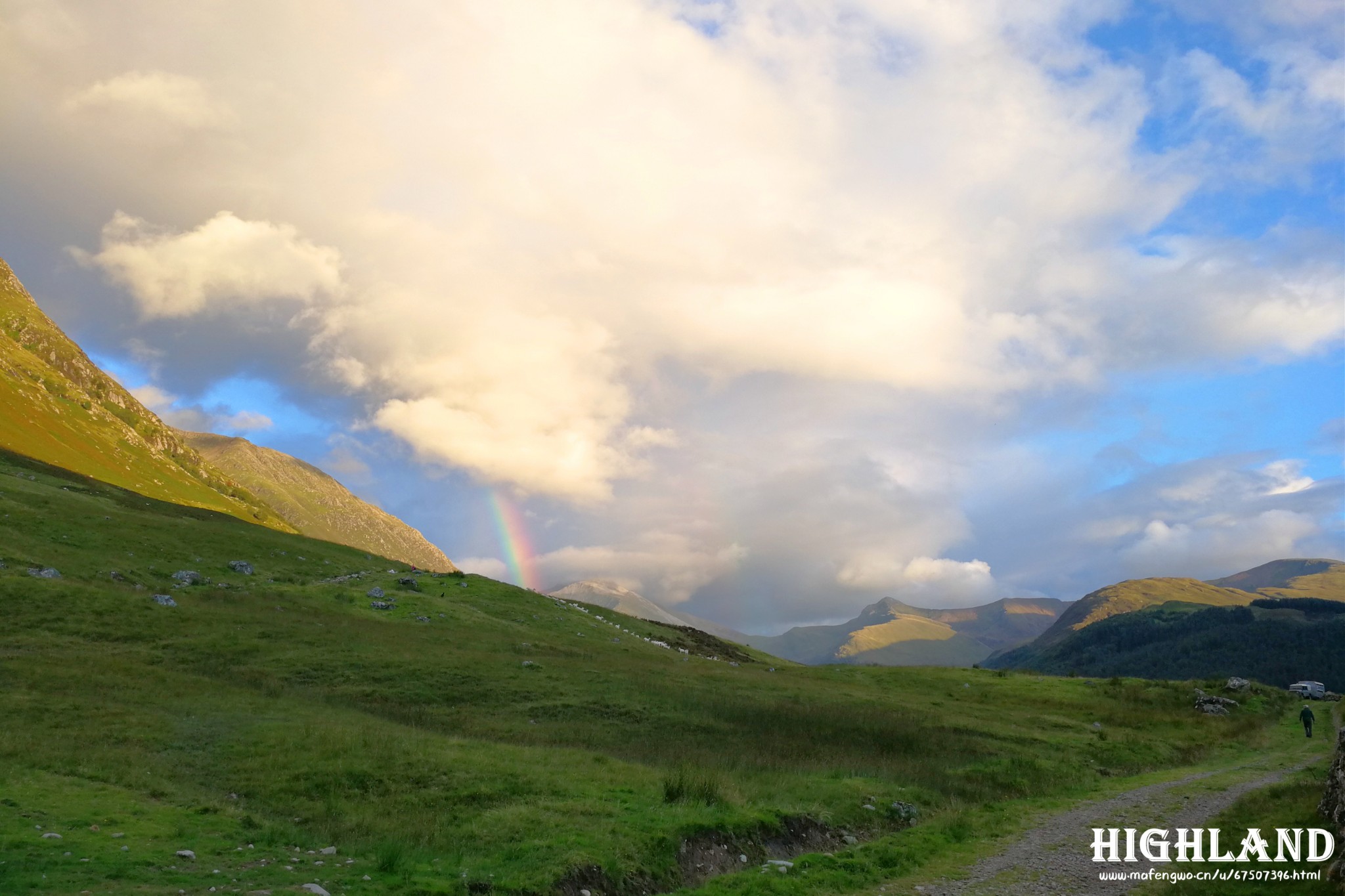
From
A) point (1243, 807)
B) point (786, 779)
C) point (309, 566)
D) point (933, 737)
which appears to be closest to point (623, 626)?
point (309, 566)

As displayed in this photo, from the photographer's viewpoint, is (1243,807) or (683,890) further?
(1243,807)

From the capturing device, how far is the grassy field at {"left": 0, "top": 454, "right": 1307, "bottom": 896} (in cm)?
1831

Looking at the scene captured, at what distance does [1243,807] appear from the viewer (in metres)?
26.1

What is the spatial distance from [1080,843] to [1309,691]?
9367 cm

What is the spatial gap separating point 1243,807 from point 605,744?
84.7 feet

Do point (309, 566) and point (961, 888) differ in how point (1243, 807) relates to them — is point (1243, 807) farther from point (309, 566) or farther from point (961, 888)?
point (309, 566)

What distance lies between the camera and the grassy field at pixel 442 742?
18.3 m

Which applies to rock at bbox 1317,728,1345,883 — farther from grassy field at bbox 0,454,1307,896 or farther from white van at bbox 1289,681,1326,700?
white van at bbox 1289,681,1326,700

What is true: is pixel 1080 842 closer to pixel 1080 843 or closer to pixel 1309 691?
pixel 1080 843

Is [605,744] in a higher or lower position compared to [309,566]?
lower

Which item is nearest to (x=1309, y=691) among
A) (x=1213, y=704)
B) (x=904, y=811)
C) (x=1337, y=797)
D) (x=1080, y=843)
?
(x=1213, y=704)

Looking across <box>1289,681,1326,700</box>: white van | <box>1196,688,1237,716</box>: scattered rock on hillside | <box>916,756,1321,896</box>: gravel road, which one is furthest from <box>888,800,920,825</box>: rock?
<box>1289,681,1326,700</box>: white van

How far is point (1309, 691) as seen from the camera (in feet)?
290

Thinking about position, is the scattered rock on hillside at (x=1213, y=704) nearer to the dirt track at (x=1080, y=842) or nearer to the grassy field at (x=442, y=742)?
the grassy field at (x=442, y=742)
